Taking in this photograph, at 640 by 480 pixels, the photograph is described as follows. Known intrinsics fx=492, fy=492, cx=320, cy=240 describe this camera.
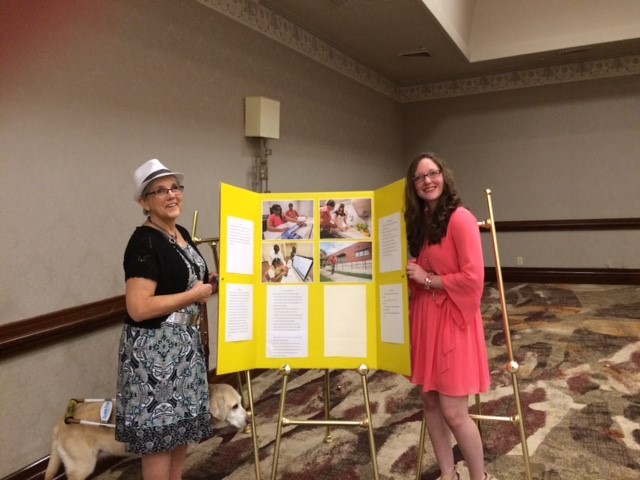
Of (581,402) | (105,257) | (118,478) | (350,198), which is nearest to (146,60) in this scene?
(105,257)

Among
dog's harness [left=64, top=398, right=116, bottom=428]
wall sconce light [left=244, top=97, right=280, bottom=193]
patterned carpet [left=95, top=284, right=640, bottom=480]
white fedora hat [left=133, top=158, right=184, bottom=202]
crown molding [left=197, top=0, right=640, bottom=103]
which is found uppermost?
crown molding [left=197, top=0, right=640, bottom=103]

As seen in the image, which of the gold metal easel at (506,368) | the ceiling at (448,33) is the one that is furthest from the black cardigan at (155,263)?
the ceiling at (448,33)

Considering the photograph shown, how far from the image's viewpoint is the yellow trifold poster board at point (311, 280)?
6.75ft

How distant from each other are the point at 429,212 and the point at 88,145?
6.08 ft

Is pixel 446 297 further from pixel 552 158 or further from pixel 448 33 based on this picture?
pixel 552 158

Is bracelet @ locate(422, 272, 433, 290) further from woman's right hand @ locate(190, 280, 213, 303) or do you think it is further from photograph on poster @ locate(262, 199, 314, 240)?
woman's right hand @ locate(190, 280, 213, 303)

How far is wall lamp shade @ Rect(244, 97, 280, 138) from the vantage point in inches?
150

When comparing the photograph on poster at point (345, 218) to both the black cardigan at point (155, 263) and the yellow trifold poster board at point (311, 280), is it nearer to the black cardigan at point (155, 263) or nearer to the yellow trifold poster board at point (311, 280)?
the yellow trifold poster board at point (311, 280)

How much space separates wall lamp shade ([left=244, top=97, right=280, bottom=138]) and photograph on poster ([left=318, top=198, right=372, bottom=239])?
6.19 ft

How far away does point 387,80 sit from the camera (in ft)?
22.8

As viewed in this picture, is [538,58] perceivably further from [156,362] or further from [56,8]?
[156,362]

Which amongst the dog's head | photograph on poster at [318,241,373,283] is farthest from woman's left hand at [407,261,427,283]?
the dog's head

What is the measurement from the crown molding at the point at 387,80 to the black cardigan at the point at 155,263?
237 cm

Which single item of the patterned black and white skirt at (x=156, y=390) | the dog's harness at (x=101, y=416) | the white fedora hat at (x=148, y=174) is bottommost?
the dog's harness at (x=101, y=416)
